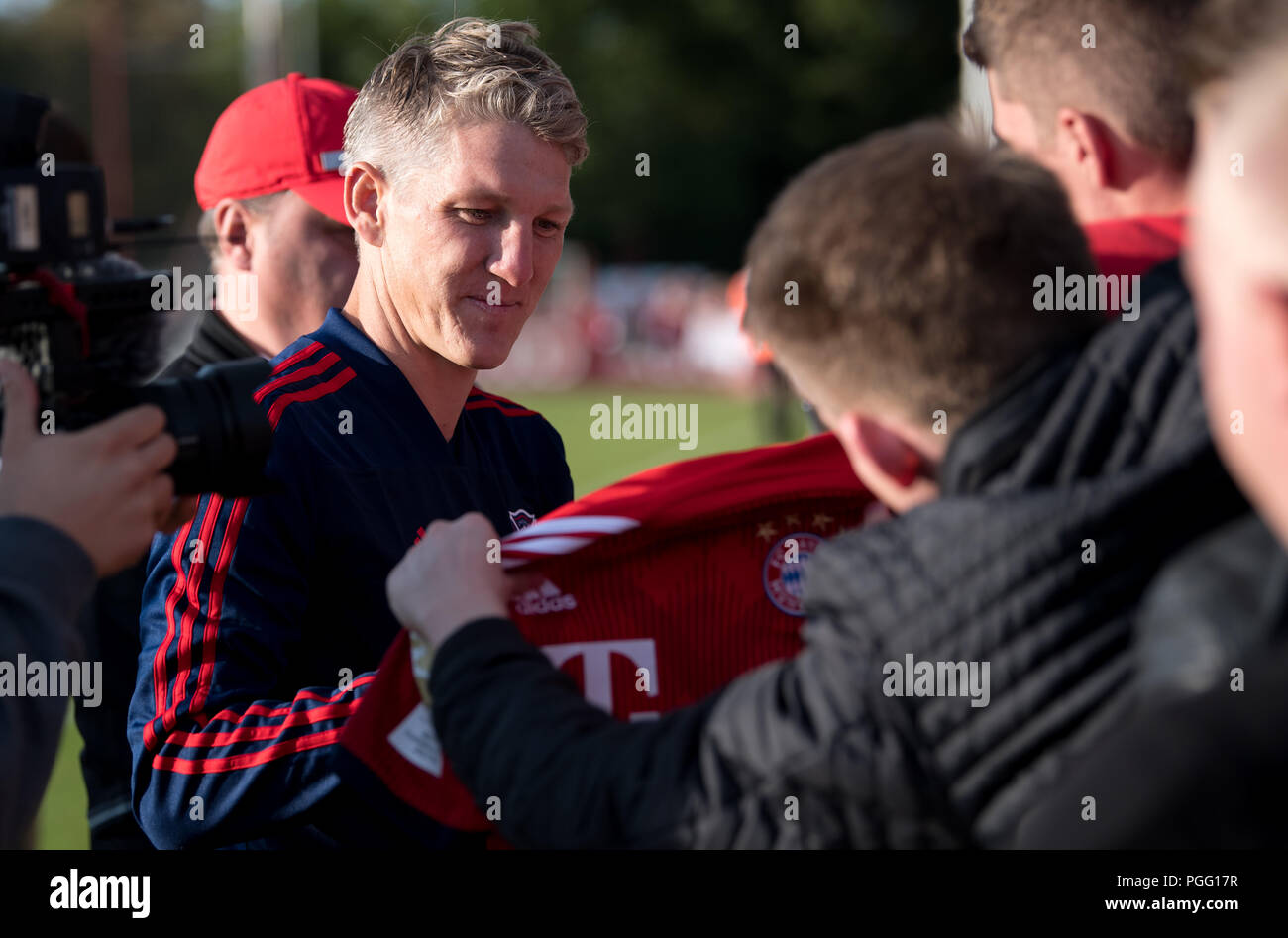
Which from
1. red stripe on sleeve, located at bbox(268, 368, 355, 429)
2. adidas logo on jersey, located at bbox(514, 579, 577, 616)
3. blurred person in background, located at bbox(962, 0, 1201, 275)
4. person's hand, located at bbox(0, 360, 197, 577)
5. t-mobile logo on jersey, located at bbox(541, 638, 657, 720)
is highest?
blurred person in background, located at bbox(962, 0, 1201, 275)

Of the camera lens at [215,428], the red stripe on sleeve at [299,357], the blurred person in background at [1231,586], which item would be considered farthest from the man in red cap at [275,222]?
the blurred person in background at [1231,586]

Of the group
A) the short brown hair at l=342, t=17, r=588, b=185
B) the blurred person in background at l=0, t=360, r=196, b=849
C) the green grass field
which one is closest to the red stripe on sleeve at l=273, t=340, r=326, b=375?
the short brown hair at l=342, t=17, r=588, b=185

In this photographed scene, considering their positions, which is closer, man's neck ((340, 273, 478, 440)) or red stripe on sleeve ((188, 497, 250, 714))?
red stripe on sleeve ((188, 497, 250, 714))

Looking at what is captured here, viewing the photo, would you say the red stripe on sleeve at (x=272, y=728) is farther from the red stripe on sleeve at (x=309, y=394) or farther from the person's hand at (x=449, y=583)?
the red stripe on sleeve at (x=309, y=394)

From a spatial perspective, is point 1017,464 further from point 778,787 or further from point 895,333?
point 778,787

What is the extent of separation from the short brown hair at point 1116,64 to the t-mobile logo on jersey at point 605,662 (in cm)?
A: 89

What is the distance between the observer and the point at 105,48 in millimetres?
35844

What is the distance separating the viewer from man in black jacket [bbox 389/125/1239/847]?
49.7 inches

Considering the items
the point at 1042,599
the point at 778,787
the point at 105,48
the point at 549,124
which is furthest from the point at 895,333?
the point at 105,48

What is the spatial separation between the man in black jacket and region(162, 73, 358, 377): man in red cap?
1.99 m

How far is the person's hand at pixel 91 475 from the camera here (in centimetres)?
144

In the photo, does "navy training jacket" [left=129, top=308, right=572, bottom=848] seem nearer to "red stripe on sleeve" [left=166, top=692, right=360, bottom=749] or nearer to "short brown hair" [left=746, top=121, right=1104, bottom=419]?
"red stripe on sleeve" [left=166, top=692, right=360, bottom=749]

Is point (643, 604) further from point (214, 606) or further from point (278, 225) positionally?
point (278, 225)

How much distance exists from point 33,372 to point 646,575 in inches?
31.8
